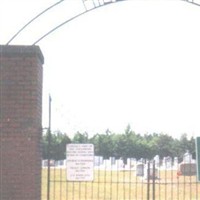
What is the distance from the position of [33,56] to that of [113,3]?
171cm

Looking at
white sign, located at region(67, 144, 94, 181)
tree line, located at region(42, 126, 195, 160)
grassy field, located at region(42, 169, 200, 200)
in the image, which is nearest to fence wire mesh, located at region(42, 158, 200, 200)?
grassy field, located at region(42, 169, 200, 200)

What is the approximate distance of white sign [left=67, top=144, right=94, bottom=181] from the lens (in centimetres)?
835

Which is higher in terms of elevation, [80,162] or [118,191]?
[80,162]

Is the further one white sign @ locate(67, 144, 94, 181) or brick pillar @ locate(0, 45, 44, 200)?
white sign @ locate(67, 144, 94, 181)

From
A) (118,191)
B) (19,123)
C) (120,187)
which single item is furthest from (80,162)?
(120,187)

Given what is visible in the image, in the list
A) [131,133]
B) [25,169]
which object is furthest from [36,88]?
[131,133]

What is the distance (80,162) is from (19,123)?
1.46 metres

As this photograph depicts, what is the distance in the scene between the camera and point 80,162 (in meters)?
8.41

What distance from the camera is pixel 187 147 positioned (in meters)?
77.0

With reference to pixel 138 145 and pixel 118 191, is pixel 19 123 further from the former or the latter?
pixel 138 145

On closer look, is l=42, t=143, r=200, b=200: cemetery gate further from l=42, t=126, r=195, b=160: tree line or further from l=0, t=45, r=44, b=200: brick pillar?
l=42, t=126, r=195, b=160: tree line

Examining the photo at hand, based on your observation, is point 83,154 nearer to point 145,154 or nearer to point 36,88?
point 36,88

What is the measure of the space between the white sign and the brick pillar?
3.05 ft

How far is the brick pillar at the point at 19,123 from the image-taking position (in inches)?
290
